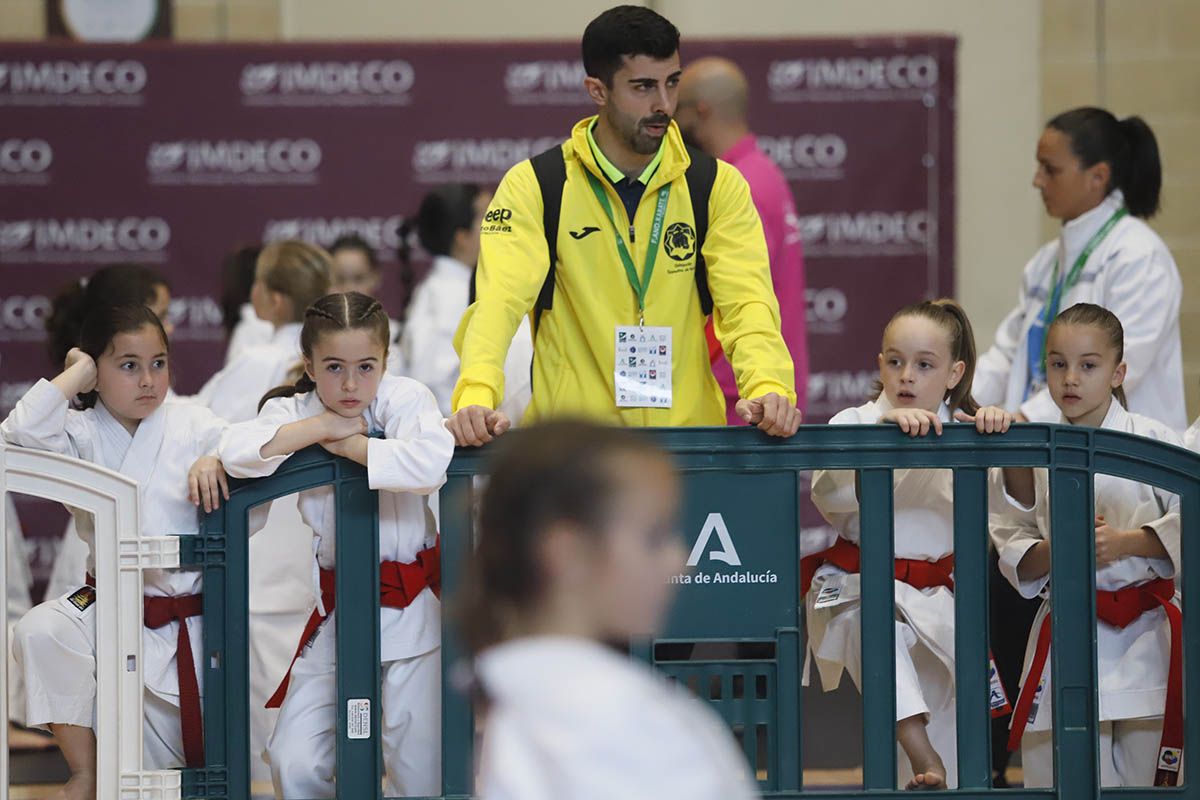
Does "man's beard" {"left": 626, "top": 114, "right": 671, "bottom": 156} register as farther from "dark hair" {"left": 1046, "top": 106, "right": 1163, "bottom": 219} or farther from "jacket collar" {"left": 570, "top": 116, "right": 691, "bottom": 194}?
"dark hair" {"left": 1046, "top": 106, "right": 1163, "bottom": 219}

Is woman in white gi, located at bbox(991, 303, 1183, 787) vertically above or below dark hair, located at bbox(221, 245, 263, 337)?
below

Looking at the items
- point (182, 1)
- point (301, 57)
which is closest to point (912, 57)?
point (301, 57)

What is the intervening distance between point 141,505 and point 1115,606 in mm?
2268

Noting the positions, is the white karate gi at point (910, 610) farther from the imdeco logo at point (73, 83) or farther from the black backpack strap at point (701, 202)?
the imdeco logo at point (73, 83)

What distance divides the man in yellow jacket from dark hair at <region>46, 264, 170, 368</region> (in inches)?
61.0

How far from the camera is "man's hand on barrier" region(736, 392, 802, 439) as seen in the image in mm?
3342

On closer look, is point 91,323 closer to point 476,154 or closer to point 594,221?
point 594,221

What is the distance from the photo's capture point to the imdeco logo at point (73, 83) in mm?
7109

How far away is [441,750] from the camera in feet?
11.3

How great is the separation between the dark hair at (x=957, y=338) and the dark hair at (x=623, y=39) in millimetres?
897

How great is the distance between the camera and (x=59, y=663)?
11.4ft

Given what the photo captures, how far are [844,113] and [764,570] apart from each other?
4161 mm

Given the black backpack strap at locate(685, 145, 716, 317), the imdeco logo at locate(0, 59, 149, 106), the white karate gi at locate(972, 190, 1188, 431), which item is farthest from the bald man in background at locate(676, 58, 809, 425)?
the imdeco logo at locate(0, 59, 149, 106)

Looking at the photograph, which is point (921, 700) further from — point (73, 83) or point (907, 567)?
point (73, 83)
